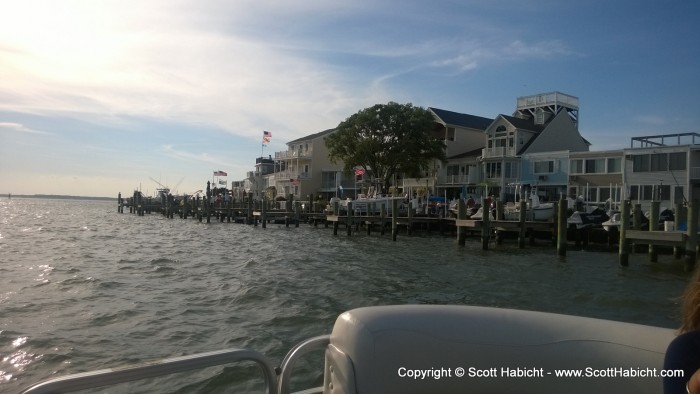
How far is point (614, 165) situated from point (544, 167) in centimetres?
567

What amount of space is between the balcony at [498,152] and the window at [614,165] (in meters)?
8.24

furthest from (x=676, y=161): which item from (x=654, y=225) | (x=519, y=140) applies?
(x=654, y=225)

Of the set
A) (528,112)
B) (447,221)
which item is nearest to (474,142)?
(528,112)

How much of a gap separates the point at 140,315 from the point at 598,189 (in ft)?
121

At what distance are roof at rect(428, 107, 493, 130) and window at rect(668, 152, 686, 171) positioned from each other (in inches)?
867

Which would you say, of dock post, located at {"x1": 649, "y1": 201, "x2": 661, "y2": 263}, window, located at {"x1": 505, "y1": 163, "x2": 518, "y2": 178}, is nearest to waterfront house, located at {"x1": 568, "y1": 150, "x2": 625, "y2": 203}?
window, located at {"x1": 505, "y1": 163, "x2": 518, "y2": 178}

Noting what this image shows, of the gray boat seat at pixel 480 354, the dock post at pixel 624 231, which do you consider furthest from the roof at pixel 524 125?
the gray boat seat at pixel 480 354

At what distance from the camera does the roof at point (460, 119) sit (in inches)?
2116

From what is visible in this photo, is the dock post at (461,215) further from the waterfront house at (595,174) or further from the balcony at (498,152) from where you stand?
the balcony at (498,152)

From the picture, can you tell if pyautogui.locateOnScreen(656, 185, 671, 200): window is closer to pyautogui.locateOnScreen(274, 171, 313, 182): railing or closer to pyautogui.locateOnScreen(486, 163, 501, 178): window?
pyautogui.locateOnScreen(486, 163, 501, 178): window

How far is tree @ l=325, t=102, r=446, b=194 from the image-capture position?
48.4 metres

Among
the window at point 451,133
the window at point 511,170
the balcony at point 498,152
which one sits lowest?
the window at point 511,170

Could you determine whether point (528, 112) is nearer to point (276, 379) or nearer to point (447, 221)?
point (447, 221)

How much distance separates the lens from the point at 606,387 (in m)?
2.89
